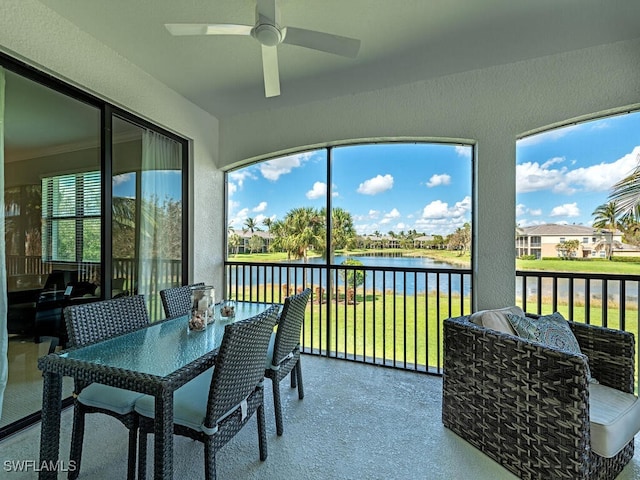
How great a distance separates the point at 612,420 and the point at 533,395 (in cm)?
32

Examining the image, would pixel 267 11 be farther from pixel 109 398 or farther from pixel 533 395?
pixel 533 395

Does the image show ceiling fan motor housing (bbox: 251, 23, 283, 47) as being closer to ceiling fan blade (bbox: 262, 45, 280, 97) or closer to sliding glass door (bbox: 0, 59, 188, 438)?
ceiling fan blade (bbox: 262, 45, 280, 97)

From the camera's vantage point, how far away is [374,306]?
3.39 m

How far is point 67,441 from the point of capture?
1.90 m

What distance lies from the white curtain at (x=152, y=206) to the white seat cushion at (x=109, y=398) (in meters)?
1.54

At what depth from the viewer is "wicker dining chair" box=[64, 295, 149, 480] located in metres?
1.47

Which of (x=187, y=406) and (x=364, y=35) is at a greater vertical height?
(x=364, y=35)

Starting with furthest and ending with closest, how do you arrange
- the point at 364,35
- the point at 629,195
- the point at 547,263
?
the point at 547,263 < the point at 629,195 < the point at 364,35

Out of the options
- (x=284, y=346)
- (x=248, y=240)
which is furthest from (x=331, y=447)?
(x=248, y=240)

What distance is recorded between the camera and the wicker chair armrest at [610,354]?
172cm

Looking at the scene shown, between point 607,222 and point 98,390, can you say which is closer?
point 98,390

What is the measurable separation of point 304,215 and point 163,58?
1907 millimetres

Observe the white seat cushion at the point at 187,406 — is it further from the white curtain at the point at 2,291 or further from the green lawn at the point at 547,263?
the green lawn at the point at 547,263

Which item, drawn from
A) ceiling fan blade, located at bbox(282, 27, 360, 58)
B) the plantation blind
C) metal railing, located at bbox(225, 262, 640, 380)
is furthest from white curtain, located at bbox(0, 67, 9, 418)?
metal railing, located at bbox(225, 262, 640, 380)
